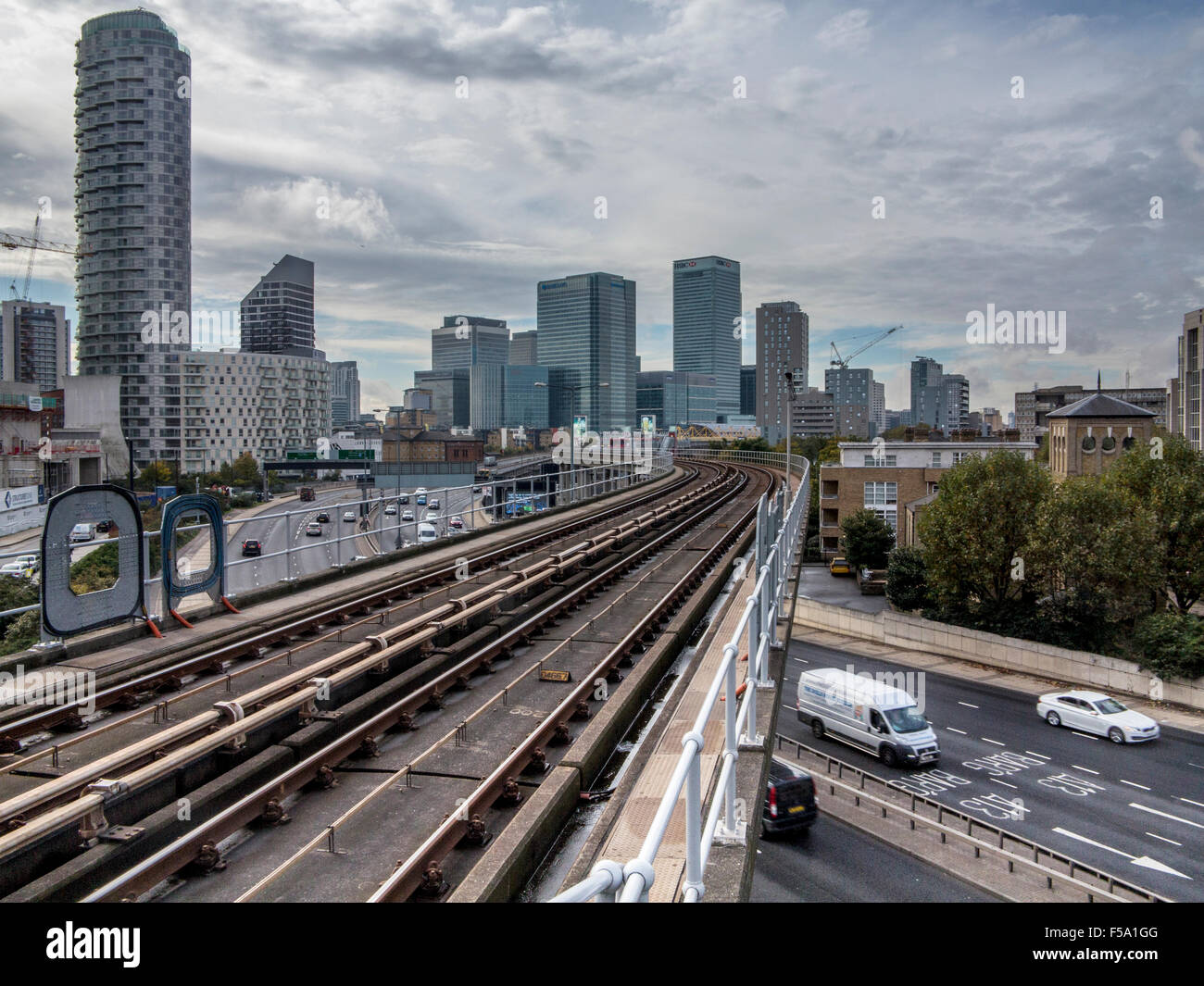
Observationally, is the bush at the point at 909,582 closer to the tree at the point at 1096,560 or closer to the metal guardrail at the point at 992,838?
the tree at the point at 1096,560

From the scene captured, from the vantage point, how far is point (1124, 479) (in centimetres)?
3797

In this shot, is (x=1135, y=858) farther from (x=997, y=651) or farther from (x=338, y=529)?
(x=338, y=529)

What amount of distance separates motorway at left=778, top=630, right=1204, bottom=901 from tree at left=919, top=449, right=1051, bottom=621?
673cm

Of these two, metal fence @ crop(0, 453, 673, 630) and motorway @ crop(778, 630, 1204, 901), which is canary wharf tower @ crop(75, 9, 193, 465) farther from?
motorway @ crop(778, 630, 1204, 901)

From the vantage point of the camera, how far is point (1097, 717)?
88.8 feet

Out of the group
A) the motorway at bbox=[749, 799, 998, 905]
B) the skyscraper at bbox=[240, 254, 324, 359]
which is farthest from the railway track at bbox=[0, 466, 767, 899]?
the skyscraper at bbox=[240, 254, 324, 359]

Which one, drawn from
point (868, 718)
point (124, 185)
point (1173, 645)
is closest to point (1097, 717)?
point (1173, 645)

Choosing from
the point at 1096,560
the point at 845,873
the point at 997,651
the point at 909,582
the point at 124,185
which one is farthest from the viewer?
the point at 124,185

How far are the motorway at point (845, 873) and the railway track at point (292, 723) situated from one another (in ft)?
28.6

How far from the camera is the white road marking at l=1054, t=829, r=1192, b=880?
18.2m

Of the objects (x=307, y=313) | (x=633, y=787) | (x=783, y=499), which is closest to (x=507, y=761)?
(x=633, y=787)

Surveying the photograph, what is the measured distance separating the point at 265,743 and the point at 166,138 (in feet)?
366

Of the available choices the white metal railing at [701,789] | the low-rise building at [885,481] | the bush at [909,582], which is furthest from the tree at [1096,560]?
the white metal railing at [701,789]

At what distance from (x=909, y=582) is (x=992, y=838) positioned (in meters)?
22.6
